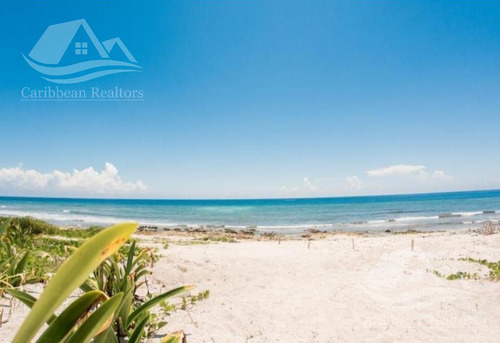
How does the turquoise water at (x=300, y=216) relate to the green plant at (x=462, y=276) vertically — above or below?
below

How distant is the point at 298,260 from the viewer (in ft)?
35.3

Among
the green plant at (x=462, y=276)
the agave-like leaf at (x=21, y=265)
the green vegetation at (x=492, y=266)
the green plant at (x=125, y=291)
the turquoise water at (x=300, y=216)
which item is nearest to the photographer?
the green plant at (x=125, y=291)

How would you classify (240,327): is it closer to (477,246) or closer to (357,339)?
(357,339)

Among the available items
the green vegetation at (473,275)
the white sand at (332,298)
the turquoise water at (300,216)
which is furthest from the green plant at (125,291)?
the turquoise water at (300,216)

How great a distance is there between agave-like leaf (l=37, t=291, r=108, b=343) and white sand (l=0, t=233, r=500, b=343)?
11.6ft

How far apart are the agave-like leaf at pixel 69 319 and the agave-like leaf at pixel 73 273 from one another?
0.47 feet

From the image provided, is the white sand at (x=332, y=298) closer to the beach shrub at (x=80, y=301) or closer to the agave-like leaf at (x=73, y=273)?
the beach shrub at (x=80, y=301)

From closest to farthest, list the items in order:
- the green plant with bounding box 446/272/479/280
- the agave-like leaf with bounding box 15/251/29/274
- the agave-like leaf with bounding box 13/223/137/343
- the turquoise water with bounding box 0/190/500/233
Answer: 1. the agave-like leaf with bounding box 13/223/137/343
2. the agave-like leaf with bounding box 15/251/29/274
3. the green plant with bounding box 446/272/479/280
4. the turquoise water with bounding box 0/190/500/233

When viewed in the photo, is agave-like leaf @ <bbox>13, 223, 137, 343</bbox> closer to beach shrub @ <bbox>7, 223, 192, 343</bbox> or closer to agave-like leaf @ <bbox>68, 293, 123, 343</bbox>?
beach shrub @ <bbox>7, 223, 192, 343</bbox>

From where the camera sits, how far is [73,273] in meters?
0.83

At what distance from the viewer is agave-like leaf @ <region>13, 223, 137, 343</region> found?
0.82m

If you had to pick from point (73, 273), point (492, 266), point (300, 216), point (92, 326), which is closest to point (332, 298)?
point (492, 266)

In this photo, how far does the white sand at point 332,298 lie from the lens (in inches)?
189

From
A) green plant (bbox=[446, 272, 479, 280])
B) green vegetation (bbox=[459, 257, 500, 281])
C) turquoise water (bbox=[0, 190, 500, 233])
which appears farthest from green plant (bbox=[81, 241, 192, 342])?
turquoise water (bbox=[0, 190, 500, 233])
